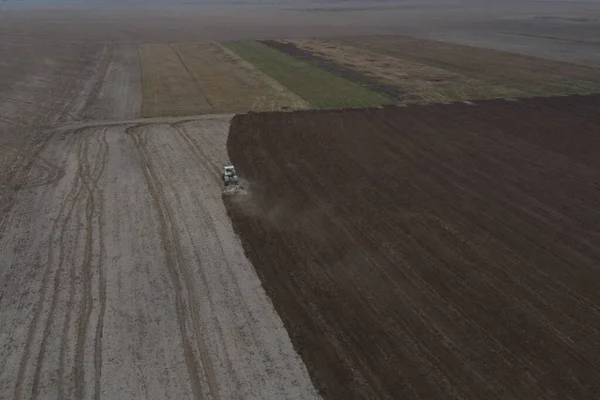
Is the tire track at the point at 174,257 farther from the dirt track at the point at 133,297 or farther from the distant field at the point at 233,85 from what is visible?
the distant field at the point at 233,85

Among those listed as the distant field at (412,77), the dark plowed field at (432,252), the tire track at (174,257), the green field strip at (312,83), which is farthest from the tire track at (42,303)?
the distant field at (412,77)

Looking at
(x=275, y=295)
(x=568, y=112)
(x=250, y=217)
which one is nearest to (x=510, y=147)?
(x=568, y=112)

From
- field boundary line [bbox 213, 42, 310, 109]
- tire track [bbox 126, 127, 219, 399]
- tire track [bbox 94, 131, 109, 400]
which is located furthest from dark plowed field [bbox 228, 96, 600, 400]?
field boundary line [bbox 213, 42, 310, 109]

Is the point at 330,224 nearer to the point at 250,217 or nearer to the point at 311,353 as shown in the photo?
the point at 250,217

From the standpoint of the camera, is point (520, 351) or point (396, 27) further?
point (396, 27)

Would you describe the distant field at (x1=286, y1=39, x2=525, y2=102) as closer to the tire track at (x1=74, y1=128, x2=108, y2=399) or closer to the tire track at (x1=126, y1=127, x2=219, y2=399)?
the tire track at (x1=126, y1=127, x2=219, y2=399)

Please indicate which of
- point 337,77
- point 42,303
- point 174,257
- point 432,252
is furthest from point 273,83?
point 42,303
